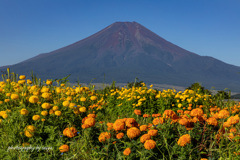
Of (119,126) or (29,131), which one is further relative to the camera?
(29,131)

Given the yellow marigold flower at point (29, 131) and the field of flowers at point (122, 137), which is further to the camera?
the yellow marigold flower at point (29, 131)

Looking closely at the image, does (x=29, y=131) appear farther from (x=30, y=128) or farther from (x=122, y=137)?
(x=122, y=137)

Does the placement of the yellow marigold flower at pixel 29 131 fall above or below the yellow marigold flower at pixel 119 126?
below

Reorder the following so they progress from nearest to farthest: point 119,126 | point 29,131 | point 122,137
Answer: point 119,126
point 122,137
point 29,131

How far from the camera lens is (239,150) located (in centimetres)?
203

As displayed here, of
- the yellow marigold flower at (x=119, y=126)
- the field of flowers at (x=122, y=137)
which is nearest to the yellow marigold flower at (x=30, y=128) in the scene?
the field of flowers at (x=122, y=137)

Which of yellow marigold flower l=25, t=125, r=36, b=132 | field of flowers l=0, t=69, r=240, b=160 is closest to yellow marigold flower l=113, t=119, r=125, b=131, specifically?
field of flowers l=0, t=69, r=240, b=160

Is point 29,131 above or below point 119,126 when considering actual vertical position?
below

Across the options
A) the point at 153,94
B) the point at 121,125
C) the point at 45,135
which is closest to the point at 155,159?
the point at 121,125

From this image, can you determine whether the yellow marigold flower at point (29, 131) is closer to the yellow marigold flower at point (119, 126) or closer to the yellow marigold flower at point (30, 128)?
the yellow marigold flower at point (30, 128)

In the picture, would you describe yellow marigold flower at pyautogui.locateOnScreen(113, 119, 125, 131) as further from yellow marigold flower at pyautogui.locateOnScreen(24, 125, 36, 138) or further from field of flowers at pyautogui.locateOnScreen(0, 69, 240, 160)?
yellow marigold flower at pyautogui.locateOnScreen(24, 125, 36, 138)

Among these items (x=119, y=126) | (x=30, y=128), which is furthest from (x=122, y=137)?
(x=30, y=128)

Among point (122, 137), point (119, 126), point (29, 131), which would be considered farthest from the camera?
point (29, 131)

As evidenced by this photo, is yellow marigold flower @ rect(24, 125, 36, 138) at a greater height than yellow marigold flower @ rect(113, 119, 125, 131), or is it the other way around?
yellow marigold flower @ rect(113, 119, 125, 131)
